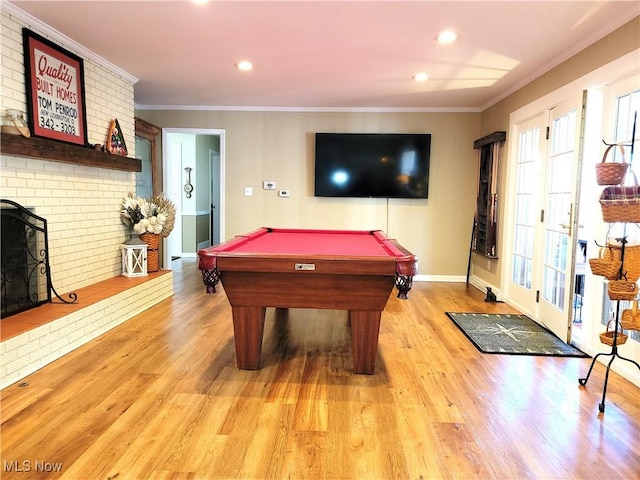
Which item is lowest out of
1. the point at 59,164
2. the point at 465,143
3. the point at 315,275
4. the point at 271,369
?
the point at 271,369

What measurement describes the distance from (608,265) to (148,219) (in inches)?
153

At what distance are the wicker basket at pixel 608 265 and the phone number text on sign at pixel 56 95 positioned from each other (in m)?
3.88

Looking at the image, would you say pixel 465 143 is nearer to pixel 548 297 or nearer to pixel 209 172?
pixel 548 297

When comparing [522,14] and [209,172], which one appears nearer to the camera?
[522,14]

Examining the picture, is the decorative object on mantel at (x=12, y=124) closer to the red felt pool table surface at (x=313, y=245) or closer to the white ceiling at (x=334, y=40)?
the white ceiling at (x=334, y=40)

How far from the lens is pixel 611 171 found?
7.30ft

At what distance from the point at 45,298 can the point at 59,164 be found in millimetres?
1079

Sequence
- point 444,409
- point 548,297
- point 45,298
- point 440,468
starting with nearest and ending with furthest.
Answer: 1. point 440,468
2. point 444,409
3. point 45,298
4. point 548,297

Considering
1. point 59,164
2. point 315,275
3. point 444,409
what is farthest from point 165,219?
point 444,409

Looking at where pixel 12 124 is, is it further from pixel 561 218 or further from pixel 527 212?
pixel 527 212

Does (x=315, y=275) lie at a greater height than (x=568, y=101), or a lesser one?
lesser

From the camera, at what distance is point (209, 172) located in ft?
25.5

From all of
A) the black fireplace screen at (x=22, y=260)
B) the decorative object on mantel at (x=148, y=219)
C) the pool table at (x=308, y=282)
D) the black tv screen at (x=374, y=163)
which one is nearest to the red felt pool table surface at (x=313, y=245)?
the pool table at (x=308, y=282)

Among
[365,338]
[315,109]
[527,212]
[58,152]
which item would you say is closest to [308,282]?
[365,338]
